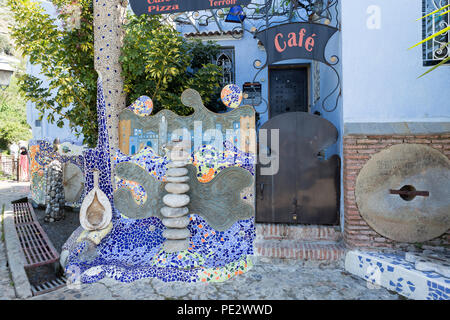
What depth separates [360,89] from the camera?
4176mm

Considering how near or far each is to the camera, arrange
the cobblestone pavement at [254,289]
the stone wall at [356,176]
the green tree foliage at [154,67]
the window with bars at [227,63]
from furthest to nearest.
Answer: the window with bars at [227,63] → the green tree foliage at [154,67] → the stone wall at [356,176] → the cobblestone pavement at [254,289]

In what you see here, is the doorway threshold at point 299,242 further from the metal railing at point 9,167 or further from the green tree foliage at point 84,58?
the metal railing at point 9,167

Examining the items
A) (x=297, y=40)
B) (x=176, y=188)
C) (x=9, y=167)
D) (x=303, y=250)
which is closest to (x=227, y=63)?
(x=297, y=40)

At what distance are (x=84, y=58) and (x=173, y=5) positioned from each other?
2.16 m

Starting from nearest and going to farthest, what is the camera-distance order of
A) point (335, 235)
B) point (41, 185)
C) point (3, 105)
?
point (335, 235) < point (41, 185) < point (3, 105)

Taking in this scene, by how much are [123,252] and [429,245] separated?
14.7 ft

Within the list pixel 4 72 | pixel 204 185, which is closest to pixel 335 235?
pixel 204 185

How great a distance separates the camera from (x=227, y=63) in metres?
7.81

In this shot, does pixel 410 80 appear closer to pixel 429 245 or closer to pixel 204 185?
pixel 429 245

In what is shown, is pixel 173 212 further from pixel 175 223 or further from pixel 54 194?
pixel 54 194

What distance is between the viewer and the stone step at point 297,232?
4.43m

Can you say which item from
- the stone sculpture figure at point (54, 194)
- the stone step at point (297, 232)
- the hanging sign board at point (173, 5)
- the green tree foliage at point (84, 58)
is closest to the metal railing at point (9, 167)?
the stone sculpture figure at point (54, 194)

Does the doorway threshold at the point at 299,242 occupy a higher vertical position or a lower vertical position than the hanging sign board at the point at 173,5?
lower

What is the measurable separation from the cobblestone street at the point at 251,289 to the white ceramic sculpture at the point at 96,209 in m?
0.93
